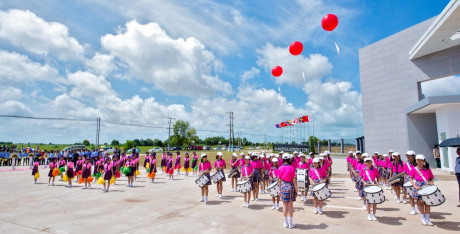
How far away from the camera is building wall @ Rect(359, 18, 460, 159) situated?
19.3 metres

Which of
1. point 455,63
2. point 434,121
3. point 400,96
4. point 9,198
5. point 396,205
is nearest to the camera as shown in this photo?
point 396,205

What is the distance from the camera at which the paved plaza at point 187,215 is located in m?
6.36

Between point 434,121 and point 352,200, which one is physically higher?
point 434,121

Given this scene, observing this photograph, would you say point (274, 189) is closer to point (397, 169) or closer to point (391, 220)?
point (391, 220)

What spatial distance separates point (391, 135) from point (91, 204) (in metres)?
23.0

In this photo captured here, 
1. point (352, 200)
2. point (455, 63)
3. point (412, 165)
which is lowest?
point (352, 200)

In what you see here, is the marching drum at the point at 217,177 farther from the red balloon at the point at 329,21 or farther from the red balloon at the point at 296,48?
the red balloon at the point at 329,21

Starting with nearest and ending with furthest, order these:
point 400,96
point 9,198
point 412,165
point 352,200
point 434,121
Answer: point 412,165 < point 352,200 < point 9,198 < point 434,121 < point 400,96

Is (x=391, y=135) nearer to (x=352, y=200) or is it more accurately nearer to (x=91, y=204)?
(x=352, y=200)

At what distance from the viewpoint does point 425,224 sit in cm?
652

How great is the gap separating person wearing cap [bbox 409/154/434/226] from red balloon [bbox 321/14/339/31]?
6075 mm

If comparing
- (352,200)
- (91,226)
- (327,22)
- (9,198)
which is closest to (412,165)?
(352,200)

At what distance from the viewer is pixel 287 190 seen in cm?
651

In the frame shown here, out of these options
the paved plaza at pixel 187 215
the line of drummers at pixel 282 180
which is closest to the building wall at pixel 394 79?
the paved plaza at pixel 187 215
